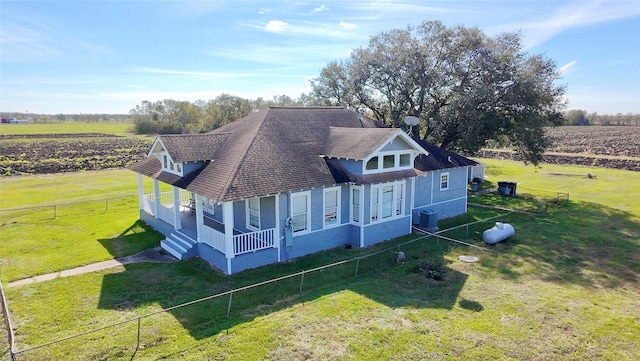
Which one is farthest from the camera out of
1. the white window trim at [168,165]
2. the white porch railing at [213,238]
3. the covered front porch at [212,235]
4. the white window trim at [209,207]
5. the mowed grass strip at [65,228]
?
the white window trim at [209,207]

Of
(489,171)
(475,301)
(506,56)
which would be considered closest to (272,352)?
(475,301)

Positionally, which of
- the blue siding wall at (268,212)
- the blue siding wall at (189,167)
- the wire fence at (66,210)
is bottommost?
the wire fence at (66,210)

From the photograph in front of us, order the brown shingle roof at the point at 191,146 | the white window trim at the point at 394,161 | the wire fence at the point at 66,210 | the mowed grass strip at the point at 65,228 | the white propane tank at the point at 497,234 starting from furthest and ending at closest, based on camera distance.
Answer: the wire fence at the point at 66,210 < the white propane tank at the point at 497,234 < the white window trim at the point at 394,161 < the brown shingle roof at the point at 191,146 < the mowed grass strip at the point at 65,228

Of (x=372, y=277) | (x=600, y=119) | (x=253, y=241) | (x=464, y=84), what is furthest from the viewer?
(x=600, y=119)

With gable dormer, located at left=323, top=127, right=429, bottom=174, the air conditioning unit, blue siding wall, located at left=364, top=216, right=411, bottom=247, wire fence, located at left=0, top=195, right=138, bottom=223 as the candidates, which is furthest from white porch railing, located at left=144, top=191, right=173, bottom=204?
the air conditioning unit

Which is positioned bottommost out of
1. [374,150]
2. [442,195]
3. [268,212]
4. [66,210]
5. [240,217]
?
[66,210]

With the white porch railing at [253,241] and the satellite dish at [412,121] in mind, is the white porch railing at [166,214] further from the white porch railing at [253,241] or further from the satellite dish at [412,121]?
Result: the satellite dish at [412,121]

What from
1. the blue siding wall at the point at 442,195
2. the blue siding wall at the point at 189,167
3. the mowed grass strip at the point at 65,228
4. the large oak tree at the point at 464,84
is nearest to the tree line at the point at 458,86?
the large oak tree at the point at 464,84

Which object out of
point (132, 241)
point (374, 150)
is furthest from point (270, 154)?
point (132, 241)

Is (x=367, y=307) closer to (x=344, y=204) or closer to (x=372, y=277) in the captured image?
(x=372, y=277)
